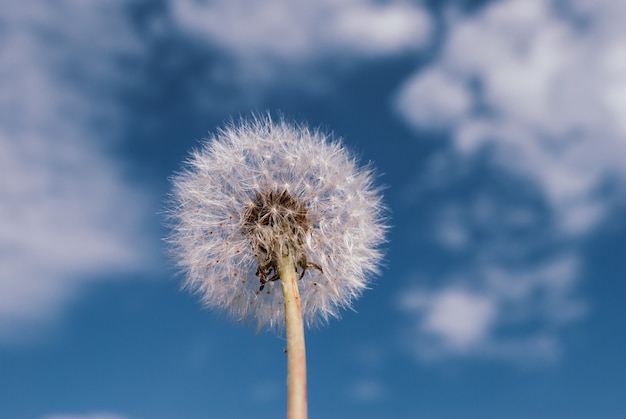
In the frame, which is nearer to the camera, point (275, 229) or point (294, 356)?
point (294, 356)

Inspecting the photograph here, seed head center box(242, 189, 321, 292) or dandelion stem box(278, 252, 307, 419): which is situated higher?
seed head center box(242, 189, 321, 292)

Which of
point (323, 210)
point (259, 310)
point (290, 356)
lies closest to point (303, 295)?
point (259, 310)

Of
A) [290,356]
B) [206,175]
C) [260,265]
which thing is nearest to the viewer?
[290,356]

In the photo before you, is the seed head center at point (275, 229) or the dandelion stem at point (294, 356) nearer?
the dandelion stem at point (294, 356)

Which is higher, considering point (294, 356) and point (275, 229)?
point (275, 229)

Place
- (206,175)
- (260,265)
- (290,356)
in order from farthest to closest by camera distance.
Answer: (206,175), (260,265), (290,356)

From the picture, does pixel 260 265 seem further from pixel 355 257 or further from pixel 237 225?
pixel 355 257

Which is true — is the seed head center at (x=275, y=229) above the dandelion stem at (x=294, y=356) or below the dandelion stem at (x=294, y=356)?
above

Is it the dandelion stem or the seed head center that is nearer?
the dandelion stem
